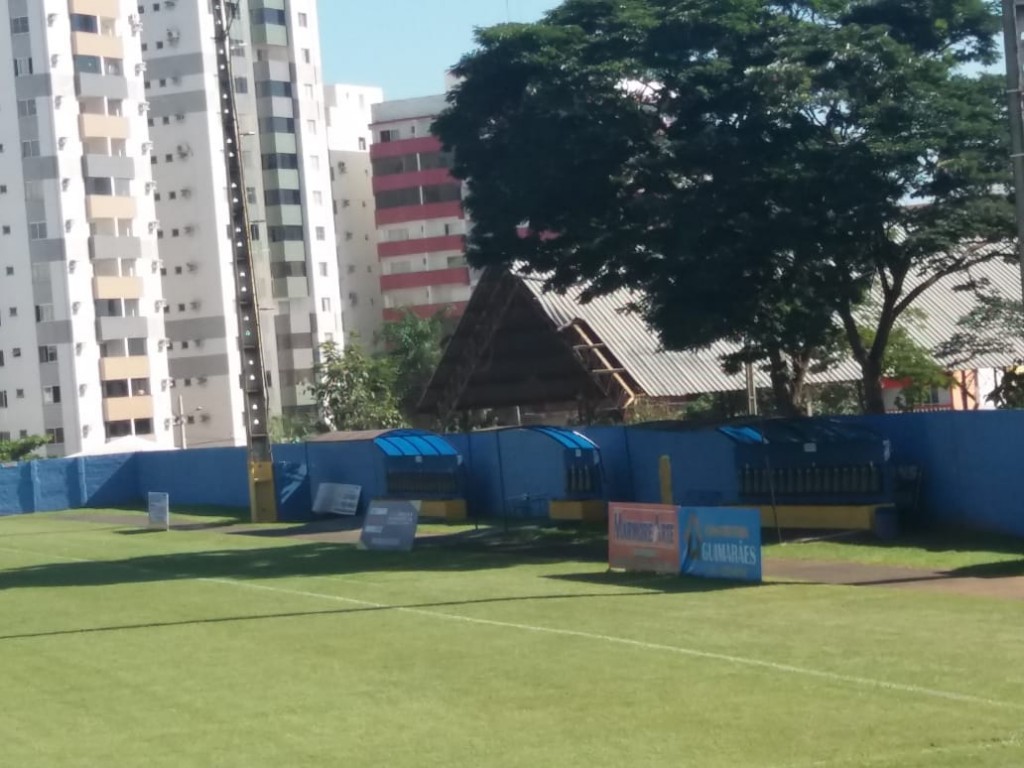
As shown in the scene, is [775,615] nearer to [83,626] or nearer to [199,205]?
[83,626]

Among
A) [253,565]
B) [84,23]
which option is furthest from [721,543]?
[84,23]

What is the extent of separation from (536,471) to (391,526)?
302 inches

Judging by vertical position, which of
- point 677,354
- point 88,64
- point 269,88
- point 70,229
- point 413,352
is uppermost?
point 269,88

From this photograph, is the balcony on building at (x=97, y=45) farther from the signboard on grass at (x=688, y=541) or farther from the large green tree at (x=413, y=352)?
the signboard on grass at (x=688, y=541)

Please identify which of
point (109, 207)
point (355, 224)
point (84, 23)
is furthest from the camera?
point (355, 224)

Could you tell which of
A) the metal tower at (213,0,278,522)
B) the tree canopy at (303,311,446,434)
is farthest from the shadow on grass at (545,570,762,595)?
the tree canopy at (303,311,446,434)

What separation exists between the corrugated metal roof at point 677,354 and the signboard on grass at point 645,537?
25.7 m

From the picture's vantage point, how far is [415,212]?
4045 inches

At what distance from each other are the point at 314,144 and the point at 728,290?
7244 cm

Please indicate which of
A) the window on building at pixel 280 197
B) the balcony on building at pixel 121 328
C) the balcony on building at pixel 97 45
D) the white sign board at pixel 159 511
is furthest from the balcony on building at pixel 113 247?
the white sign board at pixel 159 511

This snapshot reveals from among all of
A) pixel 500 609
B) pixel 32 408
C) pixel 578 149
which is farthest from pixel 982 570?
pixel 32 408

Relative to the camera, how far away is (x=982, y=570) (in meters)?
21.3

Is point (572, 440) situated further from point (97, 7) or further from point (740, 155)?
point (97, 7)

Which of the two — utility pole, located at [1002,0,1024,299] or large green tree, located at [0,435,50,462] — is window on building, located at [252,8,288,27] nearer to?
large green tree, located at [0,435,50,462]
